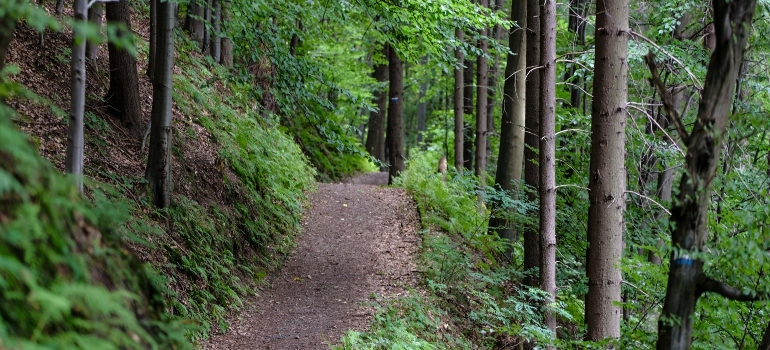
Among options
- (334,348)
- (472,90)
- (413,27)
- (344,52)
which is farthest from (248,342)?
(472,90)

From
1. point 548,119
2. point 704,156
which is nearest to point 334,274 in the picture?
point 548,119

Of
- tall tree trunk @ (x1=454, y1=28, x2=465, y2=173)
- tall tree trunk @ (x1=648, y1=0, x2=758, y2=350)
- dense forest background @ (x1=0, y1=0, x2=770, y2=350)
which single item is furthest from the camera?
tall tree trunk @ (x1=454, y1=28, x2=465, y2=173)

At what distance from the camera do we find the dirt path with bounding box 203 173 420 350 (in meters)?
7.82

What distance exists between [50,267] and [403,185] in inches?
576

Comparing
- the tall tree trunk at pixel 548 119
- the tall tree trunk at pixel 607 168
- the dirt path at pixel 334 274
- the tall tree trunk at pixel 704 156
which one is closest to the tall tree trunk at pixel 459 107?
the dirt path at pixel 334 274

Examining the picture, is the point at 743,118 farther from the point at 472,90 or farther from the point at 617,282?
the point at 472,90

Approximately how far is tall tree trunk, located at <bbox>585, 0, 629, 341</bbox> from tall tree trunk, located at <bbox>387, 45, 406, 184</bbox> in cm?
1038

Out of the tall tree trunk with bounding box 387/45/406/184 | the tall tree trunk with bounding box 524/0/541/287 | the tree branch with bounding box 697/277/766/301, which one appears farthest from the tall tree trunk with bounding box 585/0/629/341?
the tall tree trunk with bounding box 387/45/406/184

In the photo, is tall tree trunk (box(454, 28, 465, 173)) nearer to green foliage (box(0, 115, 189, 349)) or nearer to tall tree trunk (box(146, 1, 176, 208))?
tall tree trunk (box(146, 1, 176, 208))

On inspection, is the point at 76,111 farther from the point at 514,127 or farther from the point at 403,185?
the point at 403,185

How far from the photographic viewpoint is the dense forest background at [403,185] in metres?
2.27

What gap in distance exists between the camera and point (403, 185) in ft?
54.3

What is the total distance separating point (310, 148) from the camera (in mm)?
20922

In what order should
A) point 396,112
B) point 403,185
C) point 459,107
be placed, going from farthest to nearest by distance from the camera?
point 396,112
point 403,185
point 459,107
